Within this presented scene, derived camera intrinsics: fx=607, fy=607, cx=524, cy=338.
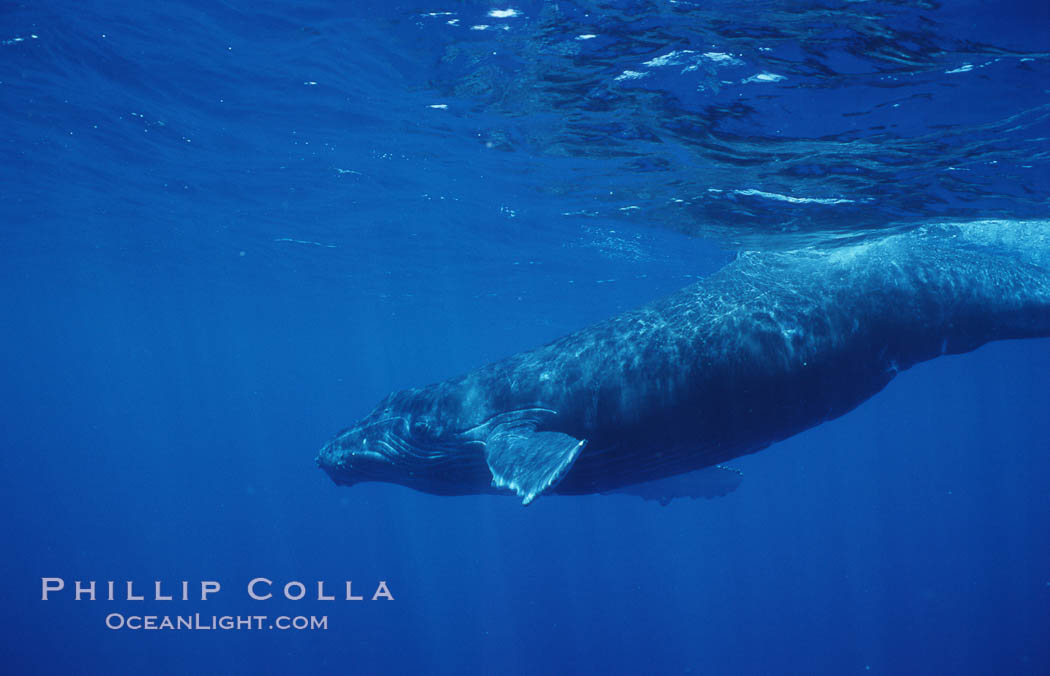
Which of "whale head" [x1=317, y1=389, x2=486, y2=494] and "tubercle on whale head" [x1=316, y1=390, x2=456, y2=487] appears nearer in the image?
"whale head" [x1=317, y1=389, x2=486, y2=494]

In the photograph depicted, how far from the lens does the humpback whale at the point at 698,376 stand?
6.66 m

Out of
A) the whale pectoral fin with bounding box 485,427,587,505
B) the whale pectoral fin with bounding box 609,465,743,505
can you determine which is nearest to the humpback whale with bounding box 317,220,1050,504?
the whale pectoral fin with bounding box 485,427,587,505

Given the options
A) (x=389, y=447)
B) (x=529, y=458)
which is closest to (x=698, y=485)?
(x=389, y=447)

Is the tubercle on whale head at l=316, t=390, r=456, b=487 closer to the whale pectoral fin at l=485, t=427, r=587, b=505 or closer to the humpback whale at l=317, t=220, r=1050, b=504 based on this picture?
the humpback whale at l=317, t=220, r=1050, b=504

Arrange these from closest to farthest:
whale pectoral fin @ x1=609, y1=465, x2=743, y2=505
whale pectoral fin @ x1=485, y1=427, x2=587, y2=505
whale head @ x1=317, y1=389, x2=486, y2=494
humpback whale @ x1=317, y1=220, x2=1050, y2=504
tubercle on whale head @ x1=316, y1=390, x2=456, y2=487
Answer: whale pectoral fin @ x1=485, y1=427, x2=587, y2=505, humpback whale @ x1=317, y1=220, x2=1050, y2=504, whale head @ x1=317, y1=389, x2=486, y2=494, tubercle on whale head @ x1=316, y1=390, x2=456, y2=487, whale pectoral fin @ x1=609, y1=465, x2=743, y2=505

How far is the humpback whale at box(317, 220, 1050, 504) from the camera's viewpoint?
6656 mm

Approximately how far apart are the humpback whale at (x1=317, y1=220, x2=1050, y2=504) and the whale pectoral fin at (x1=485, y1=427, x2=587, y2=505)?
2cm

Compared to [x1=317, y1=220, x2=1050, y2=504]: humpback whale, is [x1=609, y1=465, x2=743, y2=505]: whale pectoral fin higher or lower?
lower

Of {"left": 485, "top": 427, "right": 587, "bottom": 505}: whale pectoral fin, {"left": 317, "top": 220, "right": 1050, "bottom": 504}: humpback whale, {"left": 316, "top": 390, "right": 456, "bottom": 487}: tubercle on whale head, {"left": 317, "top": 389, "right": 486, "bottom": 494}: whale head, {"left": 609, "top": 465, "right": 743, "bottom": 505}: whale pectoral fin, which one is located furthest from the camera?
{"left": 609, "top": 465, "right": 743, "bottom": 505}: whale pectoral fin

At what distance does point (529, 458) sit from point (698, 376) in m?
2.10

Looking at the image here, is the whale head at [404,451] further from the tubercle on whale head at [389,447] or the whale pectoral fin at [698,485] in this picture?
the whale pectoral fin at [698,485]

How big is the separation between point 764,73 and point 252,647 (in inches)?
1464

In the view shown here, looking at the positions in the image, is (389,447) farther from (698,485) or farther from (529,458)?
(698,485)

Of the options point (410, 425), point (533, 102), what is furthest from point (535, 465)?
point (533, 102)
